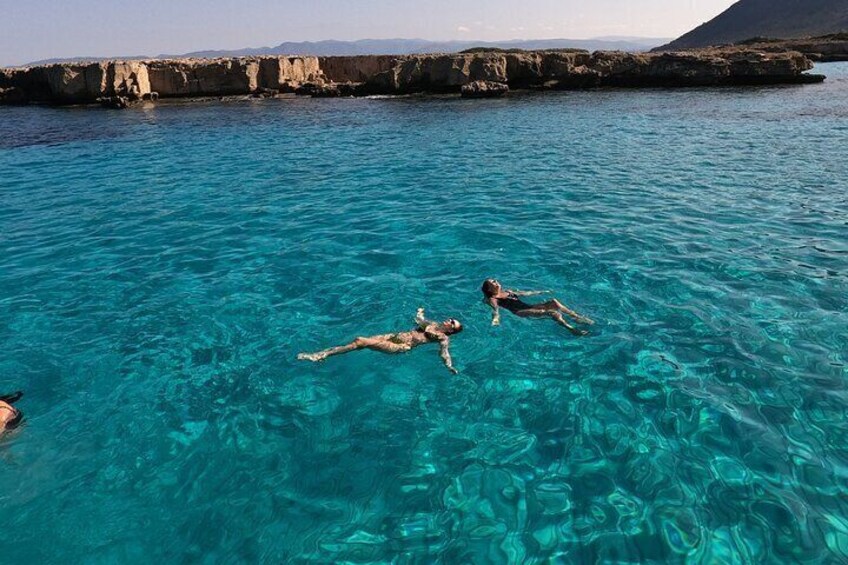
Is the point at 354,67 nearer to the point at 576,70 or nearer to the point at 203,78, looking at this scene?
the point at 203,78

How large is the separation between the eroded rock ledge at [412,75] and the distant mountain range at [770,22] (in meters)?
101

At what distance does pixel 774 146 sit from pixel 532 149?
10.9 meters

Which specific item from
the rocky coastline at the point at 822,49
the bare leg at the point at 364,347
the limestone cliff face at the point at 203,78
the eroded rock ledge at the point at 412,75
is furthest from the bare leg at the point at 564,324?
the rocky coastline at the point at 822,49

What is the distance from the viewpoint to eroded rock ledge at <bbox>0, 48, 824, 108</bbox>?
168 ft

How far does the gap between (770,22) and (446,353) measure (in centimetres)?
20005

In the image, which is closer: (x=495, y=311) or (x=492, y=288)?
(x=495, y=311)

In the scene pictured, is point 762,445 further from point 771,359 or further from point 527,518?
point 527,518

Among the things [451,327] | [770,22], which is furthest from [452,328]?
[770,22]

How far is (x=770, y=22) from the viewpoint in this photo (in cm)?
15775

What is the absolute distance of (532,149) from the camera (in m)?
26.0

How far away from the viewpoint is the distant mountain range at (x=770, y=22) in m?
136

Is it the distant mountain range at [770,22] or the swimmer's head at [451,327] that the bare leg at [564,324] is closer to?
the swimmer's head at [451,327]

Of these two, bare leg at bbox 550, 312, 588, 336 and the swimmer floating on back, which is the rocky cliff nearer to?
bare leg at bbox 550, 312, 588, 336

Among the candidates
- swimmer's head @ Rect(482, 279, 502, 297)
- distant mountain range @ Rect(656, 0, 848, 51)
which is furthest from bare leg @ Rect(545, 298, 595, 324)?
distant mountain range @ Rect(656, 0, 848, 51)
